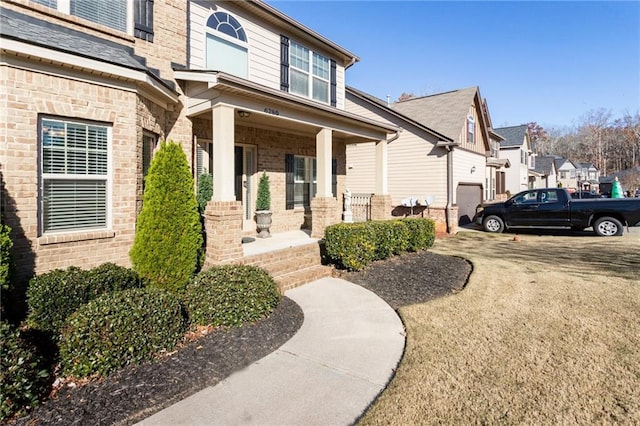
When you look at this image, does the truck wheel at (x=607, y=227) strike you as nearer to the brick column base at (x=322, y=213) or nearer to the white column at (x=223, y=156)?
the brick column base at (x=322, y=213)

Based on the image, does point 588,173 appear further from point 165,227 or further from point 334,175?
point 165,227

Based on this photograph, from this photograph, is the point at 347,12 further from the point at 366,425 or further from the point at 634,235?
the point at 634,235

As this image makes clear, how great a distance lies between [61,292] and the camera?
432cm

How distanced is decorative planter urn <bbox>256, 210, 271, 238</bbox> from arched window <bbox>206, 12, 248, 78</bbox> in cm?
369

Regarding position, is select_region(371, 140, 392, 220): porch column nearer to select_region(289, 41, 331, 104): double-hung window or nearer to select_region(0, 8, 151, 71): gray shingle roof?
select_region(289, 41, 331, 104): double-hung window

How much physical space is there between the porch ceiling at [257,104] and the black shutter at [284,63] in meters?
1.22

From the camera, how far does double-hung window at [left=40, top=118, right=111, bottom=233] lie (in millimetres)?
4953

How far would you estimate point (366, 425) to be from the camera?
2717 millimetres

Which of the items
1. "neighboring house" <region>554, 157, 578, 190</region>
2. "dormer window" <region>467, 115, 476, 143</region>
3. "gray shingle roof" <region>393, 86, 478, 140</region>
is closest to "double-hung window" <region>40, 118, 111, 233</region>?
"gray shingle roof" <region>393, 86, 478, 140</region>

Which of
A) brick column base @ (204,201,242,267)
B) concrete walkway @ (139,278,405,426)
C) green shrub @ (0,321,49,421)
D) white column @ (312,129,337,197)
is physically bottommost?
concrete walkway @ (139,278,405,426)

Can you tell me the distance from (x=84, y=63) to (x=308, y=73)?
6.77 m

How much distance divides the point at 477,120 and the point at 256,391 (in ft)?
64.8

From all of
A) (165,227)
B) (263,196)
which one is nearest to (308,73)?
(263,196)

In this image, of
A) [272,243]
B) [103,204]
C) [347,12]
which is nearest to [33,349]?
[103,204]
